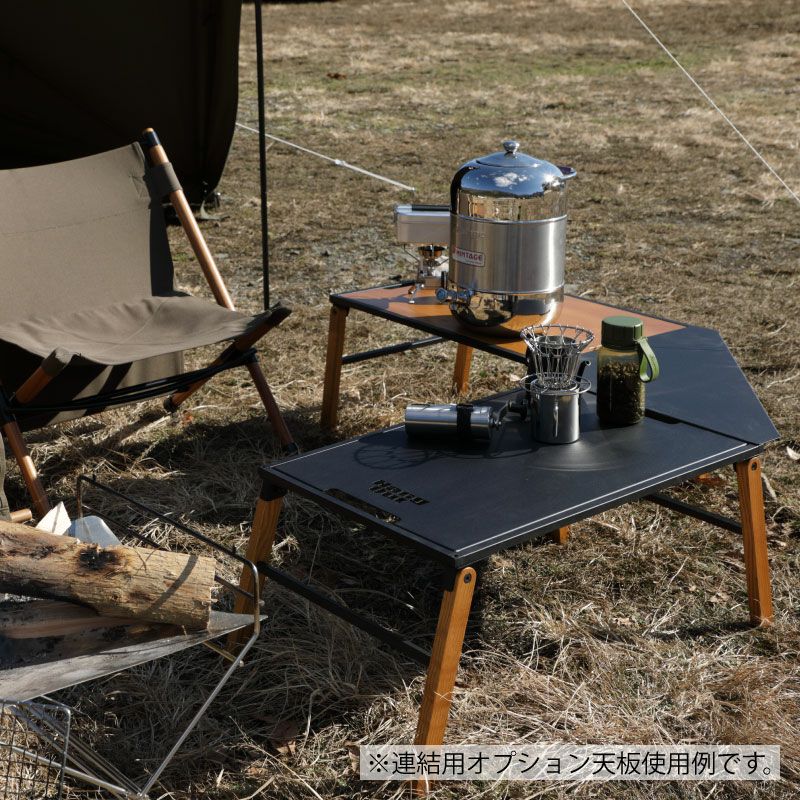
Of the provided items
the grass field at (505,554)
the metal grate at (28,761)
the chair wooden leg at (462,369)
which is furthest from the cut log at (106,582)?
the chair wooden leg at (462,369)

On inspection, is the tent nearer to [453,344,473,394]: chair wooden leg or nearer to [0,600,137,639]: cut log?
[453,344,473,394]: chair wooden leg

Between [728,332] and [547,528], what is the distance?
279 cm

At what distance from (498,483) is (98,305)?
6.12ft

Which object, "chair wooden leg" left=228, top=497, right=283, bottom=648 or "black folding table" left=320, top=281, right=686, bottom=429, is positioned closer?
"chair wooden leg" left=228, top=497, right=283, bottom=648

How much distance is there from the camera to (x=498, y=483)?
218 cm

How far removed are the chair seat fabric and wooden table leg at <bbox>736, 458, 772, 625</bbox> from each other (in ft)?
4.74

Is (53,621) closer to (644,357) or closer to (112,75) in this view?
(644,357)

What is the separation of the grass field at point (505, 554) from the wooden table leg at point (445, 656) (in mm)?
157

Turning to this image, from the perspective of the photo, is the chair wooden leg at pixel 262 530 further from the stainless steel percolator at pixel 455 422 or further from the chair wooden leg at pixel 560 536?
the chair wooden leg at pixel 560 536

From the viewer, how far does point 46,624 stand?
6.13 ft

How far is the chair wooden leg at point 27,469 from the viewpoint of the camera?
9.45 feet

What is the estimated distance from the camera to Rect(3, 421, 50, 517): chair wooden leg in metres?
2.88

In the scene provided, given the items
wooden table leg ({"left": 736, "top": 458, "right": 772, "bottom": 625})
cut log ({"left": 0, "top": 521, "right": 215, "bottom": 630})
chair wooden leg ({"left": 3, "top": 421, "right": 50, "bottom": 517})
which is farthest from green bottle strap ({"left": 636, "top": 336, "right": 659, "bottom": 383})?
chair wooden leg ({"left": 3, "top": 421, "right": 50, "bottom": 517})

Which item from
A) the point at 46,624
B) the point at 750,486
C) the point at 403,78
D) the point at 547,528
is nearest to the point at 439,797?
the point at 547,528
